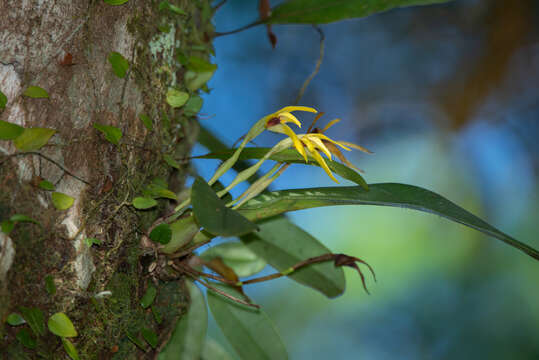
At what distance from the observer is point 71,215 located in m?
0.52

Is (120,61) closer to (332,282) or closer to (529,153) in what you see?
(332,282)

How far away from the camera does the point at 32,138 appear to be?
0.48 metres

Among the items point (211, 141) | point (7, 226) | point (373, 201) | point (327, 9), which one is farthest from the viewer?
point (211, 141)

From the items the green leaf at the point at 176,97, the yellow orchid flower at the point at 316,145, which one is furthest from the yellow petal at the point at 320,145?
the green leaf at the point at 176,97

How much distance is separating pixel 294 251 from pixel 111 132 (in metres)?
0.35

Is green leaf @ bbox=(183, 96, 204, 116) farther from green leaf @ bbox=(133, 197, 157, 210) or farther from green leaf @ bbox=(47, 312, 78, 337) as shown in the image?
green leaf @ bbox=(47, 312, 78, 337)

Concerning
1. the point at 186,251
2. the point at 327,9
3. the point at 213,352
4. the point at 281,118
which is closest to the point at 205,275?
the point at 186,251

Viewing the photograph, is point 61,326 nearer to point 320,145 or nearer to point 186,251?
point 186,251

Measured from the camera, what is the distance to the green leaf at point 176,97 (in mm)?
684

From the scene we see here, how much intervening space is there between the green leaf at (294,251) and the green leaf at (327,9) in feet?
1.29

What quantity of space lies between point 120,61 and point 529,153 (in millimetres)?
2805

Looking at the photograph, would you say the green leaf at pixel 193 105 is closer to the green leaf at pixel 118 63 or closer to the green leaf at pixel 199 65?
the green leaf at pixel 199 65

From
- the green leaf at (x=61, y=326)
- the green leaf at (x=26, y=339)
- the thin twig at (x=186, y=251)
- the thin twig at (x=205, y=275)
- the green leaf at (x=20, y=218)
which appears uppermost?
the green leaf at (x=20, y=218)

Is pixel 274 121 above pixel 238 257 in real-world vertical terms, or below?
above
